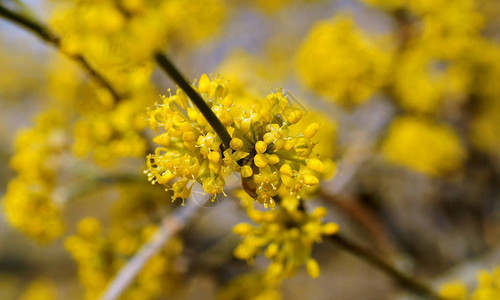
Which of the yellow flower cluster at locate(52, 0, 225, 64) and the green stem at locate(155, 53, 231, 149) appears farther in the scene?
the yellow flower cluster at locate(52, 0, 225, 64)

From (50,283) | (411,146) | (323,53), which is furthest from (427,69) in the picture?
(50,283)

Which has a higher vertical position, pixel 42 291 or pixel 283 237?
pixel 42 291

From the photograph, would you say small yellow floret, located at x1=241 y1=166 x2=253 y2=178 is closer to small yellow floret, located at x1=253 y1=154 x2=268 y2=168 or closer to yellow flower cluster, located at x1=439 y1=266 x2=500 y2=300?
small yellow floret, located at x1=253 y1=154 x2=268 y2=168

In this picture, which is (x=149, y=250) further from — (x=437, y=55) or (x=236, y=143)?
(x=437, y=55)

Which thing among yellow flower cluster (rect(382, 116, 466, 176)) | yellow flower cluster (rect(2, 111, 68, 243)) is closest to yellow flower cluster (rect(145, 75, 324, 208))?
yellow flower cluster (rect(2, 111, 68, 243))

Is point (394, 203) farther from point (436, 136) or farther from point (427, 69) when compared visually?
point (427, 69)

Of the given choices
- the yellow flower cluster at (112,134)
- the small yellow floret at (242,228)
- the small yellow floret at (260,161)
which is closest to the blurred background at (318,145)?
the yellow flower cluster at (112,134)

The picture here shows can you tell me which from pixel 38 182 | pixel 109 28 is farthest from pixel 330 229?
pixel 38 182
